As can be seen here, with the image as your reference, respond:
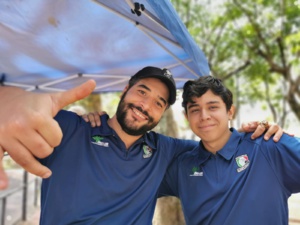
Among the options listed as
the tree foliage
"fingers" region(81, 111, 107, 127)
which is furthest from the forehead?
the tree foliage

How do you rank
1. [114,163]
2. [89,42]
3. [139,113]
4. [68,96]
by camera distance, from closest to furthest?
[68,96], [114,163], [139,113], [89,42]

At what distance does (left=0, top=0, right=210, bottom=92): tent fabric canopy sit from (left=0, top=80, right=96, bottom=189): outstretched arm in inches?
43.9

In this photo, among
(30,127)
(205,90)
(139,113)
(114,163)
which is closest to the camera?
(30,127)

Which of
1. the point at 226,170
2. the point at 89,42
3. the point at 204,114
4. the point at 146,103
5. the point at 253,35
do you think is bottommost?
the point at 226,170

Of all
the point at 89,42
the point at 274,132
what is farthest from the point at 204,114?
the point at 89,42

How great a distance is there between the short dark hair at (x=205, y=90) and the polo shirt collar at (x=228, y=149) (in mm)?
278

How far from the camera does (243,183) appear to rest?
234 centimetres

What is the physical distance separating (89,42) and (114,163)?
55.8 inches

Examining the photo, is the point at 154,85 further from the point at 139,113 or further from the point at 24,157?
the point at 24,157

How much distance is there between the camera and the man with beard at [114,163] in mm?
2209

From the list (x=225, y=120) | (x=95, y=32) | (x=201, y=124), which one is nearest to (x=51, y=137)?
(x=201, y=124)

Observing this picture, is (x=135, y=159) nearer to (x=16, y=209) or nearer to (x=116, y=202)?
(x=116, y=202)

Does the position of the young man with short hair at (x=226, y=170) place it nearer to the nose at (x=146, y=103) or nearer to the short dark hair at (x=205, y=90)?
the short dark hair at (x=205, y=90)

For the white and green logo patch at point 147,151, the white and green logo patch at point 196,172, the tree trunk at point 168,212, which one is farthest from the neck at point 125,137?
the tree trunk at point 168,212
